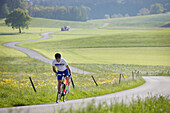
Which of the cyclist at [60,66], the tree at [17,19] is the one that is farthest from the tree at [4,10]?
the cyclist at [60,66]

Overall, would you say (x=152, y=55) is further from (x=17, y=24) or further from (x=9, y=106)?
(x=17, y=24)

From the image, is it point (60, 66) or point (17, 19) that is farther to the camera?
point (17, 19)

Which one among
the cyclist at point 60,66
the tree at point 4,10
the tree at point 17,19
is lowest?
the cyclist at point 60,66

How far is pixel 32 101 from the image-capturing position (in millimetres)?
11984

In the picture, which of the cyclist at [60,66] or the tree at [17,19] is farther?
the tree at [17,19]

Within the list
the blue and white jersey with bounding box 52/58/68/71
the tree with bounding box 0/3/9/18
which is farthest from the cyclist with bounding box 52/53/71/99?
the tree with bounding box 0/3/9/18

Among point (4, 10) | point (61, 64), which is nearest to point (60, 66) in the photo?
point (61, 64)

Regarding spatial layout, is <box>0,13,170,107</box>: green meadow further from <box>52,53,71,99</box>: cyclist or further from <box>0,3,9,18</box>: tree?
<box>0,3,9,18</box>: tree

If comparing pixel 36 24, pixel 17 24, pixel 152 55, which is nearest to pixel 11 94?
pixel 152 55

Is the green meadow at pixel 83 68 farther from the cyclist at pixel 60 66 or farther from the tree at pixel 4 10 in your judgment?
the tree at pixel 4 10

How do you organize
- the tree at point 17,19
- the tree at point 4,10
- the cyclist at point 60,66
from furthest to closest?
the tree at point 4,10 → the tree at point 17,19 → the cyclist at point 60,66

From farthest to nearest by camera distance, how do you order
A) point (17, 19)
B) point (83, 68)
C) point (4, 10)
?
point (4, 10) < point (17, 19) < point (83, 68)

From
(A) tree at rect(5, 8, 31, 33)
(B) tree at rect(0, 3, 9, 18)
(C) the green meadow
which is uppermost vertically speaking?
(B) tree at rect(0, 3, 9, 18)

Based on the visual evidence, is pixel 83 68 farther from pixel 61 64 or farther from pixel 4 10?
pixel 4 10
